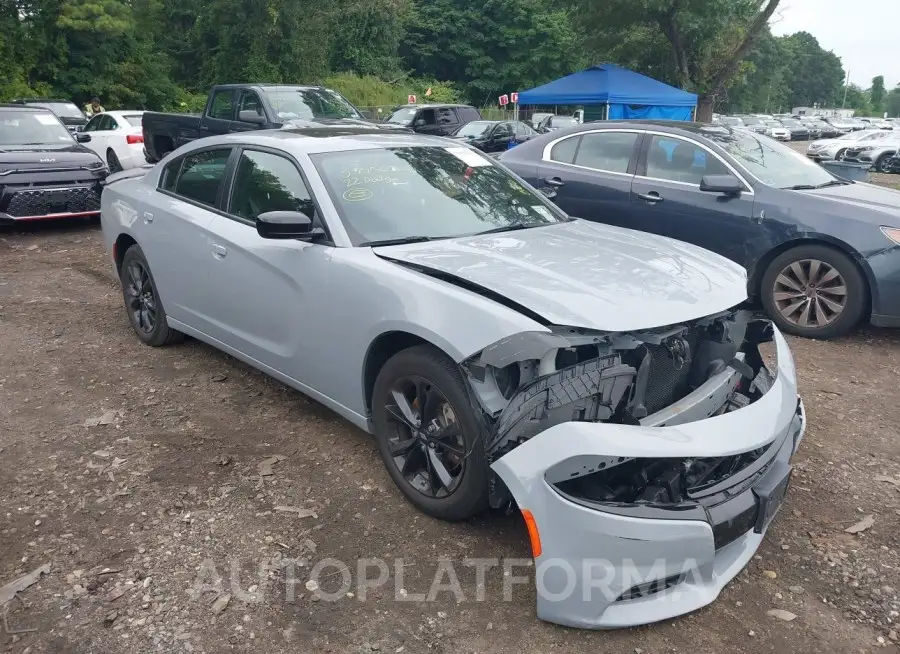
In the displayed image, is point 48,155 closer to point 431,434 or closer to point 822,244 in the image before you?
point 431,434

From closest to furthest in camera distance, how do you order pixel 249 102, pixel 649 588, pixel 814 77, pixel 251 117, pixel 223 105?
pixel 649 588 < pixel 251 117 < pixel 249 102 < pixel 223 105 < pixel 814 77

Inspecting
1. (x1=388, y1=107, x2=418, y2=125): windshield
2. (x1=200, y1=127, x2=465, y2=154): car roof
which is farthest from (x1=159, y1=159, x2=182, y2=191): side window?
(x1=388, y1=107, x2=418, y2=125): windshield

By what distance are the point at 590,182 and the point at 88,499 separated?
201 inches

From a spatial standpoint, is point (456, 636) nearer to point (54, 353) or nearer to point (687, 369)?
point (687, 369)

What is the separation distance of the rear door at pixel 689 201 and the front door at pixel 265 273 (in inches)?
144

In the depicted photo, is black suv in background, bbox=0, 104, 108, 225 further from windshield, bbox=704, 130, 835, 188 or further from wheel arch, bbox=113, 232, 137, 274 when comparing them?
windshield, bbox=704, 130, 835, 188

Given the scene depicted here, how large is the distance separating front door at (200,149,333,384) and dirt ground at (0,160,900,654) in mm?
483

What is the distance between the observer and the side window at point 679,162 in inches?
249

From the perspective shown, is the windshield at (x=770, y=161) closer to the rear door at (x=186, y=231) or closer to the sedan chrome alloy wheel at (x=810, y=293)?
the sedan chrome alloy wheel at (x=810, y=293)

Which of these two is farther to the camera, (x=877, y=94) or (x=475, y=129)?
(x=877, y=94)

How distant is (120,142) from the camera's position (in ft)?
45.9

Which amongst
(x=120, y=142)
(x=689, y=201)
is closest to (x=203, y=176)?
(x=689, y=201)

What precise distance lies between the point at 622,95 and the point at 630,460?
22094mm

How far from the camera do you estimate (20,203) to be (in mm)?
9266
